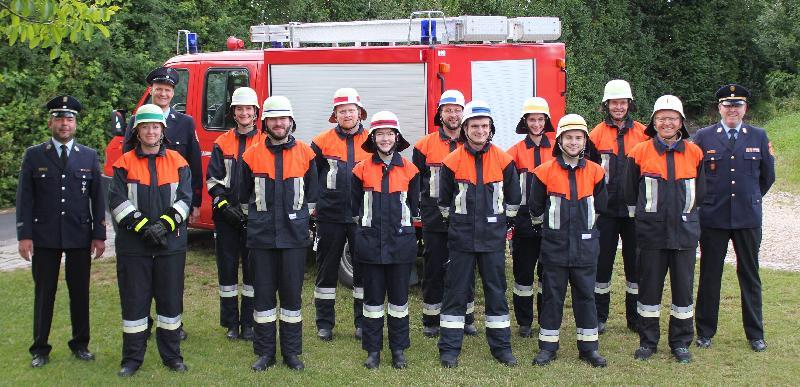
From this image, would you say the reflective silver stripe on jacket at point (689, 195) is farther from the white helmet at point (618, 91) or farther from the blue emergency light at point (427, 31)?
the blue emergency light at point (427, 31)

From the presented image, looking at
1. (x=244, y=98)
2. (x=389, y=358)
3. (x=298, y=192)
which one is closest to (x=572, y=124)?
(x=298, y=192)

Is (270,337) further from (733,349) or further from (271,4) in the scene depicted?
(271,4)

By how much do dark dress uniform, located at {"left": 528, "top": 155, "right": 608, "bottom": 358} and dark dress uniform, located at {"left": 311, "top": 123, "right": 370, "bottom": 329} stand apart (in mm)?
1566

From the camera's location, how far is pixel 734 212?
22.9 ft

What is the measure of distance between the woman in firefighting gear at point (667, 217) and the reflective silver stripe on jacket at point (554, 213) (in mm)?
692

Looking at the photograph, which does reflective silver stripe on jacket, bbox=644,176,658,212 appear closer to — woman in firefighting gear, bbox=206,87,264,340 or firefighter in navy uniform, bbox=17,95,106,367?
woman in firefighting gear, bbox=206,87,264,340

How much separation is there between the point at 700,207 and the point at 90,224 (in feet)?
15.5

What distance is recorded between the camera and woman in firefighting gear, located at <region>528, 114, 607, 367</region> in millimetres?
6508

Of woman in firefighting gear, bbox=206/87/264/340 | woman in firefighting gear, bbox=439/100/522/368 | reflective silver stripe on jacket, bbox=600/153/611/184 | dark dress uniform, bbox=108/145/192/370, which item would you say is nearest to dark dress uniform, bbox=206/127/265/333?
woman in firefighting gear, bbox=206/87/264/340

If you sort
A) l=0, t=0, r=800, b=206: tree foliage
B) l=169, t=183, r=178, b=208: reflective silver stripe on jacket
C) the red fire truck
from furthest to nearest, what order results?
l=0, t=0, r=800, b=206: tree foliage, the red fire truck, l=169, t=183, r=178, b=208: reflective silver stripe on jacket

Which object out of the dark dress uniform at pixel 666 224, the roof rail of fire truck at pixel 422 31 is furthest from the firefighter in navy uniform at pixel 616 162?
the roof rail of fire truck at pixel 422 31

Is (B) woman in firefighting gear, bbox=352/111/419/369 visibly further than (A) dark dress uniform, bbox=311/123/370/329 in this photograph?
No

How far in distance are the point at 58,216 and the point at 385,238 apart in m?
2.39

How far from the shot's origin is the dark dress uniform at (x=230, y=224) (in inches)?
282
